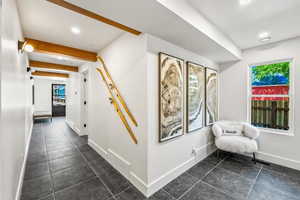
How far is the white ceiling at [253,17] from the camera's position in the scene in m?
1.57

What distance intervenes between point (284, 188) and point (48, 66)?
22.0 ft

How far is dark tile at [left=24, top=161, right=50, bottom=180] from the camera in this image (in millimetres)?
2167

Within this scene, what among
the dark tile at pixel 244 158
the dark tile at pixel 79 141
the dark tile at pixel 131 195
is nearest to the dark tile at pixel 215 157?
the dark tile at pixel 244 158

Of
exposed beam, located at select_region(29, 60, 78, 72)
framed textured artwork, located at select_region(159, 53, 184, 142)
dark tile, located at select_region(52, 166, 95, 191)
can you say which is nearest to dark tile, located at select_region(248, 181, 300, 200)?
framed textured artwork, located at select_region(159, 53, 184, 142)

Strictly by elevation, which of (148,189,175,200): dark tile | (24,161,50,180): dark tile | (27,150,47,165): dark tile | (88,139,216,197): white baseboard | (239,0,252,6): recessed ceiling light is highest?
(239,0,252,6): recessed ceiling light

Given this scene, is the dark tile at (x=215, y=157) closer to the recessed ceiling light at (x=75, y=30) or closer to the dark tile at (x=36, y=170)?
the dark tile at (x=36, y=170)

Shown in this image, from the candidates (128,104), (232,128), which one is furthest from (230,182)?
(128,104)

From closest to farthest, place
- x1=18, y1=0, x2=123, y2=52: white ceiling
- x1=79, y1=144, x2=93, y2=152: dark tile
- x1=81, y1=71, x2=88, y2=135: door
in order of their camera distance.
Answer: x1=18, y1=0, x2=123, y2=52: white ceiling, x1=79, y1=144, x2=93, y2=152: dark tile, x1=81, y1=71, x2=88, y2=135: door

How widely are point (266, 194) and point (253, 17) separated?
8.53 ft

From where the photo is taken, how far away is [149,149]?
1.80m

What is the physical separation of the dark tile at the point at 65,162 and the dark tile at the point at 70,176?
0.15 meters

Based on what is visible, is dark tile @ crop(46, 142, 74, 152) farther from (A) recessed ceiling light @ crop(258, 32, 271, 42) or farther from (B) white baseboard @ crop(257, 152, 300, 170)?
(A) recessed ceiling light @ crop(258, 32, 271, 42)

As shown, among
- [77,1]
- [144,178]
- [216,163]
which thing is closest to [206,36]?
[77,1]

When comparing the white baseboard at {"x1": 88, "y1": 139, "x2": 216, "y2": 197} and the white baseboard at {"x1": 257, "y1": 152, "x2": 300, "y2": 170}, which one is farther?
the white baseboard at {"x1": 257, "y1": 152, "x2": 300, "y2": 170}
